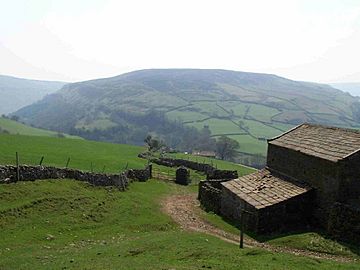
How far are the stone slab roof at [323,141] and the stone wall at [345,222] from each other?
11.4ft

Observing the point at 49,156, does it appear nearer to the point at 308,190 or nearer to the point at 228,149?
the point at 308,190

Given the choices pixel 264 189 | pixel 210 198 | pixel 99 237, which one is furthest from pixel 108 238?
pixel 210 198

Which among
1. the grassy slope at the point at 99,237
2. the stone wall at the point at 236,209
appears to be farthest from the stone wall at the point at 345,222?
the grassy slope at the point at 99,237

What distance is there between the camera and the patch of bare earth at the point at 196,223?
2516 centimetres

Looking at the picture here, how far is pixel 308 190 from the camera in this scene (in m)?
31.3

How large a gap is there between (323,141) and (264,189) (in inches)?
239

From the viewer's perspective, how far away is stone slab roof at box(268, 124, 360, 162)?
30.4m

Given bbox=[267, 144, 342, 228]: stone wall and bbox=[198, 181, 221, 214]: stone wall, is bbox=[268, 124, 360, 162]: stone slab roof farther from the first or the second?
bbox=[198, 181, 221, 214]: stone wall

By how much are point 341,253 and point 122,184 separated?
22395mm

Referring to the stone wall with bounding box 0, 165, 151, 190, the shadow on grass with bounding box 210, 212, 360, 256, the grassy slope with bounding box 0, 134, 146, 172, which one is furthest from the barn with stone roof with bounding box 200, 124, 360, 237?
the grassy slope with bounding box 0, 134, 146, 172

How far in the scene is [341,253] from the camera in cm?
2484

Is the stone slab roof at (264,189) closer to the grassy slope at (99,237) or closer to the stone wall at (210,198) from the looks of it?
the stone wall at (210,198)

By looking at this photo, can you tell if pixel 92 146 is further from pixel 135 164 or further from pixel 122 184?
pixel 122 184

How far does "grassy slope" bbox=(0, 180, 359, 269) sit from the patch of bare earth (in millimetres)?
1415
